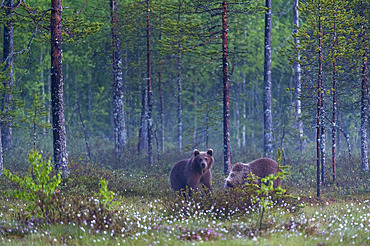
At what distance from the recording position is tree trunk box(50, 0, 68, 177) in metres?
14.3

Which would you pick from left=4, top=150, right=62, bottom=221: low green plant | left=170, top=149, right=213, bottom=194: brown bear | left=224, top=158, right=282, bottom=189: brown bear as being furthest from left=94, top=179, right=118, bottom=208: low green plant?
left=224, top=158, right=282, bottom=189: brown bear

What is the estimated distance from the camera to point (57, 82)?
14.4m

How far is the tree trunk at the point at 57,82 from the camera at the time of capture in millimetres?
14312

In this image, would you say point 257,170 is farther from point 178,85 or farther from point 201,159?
point 178,85

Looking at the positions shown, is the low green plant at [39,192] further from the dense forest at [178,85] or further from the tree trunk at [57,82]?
the tree trunk at [57,82]

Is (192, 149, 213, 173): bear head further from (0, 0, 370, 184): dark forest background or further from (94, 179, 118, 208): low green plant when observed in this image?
(94, 179, 118, 208): low green plant

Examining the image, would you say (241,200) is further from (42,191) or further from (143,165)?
(143,165)

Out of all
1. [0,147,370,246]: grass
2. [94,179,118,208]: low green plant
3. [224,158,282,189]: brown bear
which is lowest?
[0,147,370,246]: grass

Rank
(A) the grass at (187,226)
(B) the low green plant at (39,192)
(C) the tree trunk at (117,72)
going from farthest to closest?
(C) the tree trunk at (117,72) < (B) the low green plant at (39,192) < (A) the grass at (187,226)

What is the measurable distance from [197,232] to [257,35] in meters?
33.4

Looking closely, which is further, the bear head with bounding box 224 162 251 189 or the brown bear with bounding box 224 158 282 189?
the brown bear with bounding box 224 158 282 189

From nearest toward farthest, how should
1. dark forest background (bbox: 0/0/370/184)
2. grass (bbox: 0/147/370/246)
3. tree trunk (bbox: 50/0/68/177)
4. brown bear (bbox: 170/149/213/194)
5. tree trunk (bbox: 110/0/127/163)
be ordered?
grass (bbox: 0/147/370/246) < tree trunk (bbox: 50/0/68/177) < brown bear (bbox: 170/149/213/194) < dark forest background (bbox: 0/0/370/184) < tree trunk (bbox: 110/0/127/163)

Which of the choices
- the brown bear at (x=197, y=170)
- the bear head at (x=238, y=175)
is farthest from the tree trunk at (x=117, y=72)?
the bear head at (x=238, y=175)

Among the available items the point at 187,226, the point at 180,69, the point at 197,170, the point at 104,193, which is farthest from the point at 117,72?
the point at 187,226
